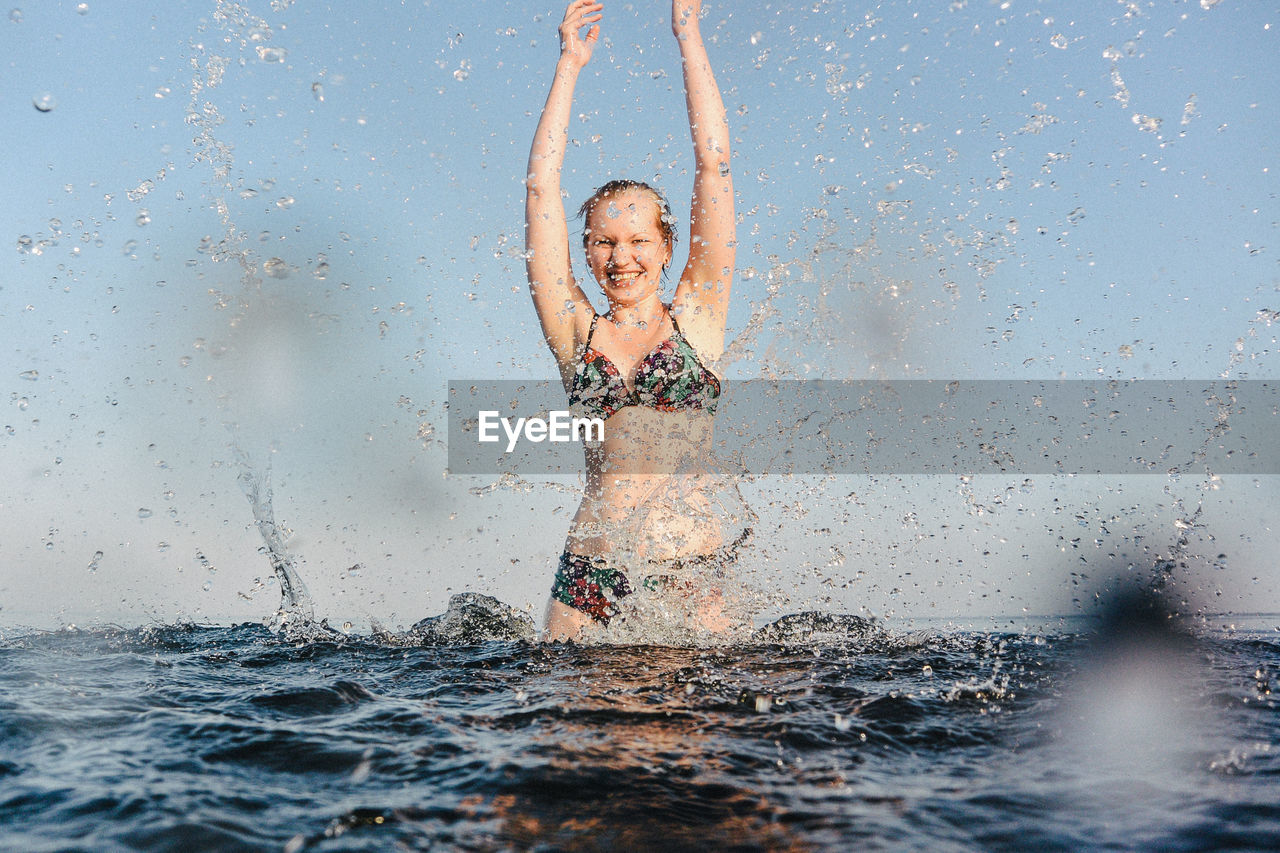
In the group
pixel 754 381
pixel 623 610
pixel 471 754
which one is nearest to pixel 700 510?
pixel 623 610

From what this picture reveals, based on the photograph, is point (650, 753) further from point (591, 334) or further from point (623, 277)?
point (623, 277)

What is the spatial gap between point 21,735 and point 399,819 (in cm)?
145

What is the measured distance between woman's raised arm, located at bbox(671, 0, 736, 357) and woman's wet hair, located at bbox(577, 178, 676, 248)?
0.50 feet

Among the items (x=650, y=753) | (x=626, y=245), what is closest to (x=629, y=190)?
(x=626, y=245)

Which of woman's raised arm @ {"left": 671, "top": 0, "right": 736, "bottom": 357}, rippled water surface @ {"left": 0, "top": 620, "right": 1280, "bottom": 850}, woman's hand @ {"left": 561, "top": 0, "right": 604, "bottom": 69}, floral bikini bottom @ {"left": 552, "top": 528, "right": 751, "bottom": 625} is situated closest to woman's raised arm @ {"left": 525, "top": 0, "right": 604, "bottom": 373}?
woman's hand @ {"left": 561, "top": 0, "right": 604, "bottom": 69}

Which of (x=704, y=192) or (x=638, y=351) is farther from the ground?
(x=704, y=192)

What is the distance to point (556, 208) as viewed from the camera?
4.48 m

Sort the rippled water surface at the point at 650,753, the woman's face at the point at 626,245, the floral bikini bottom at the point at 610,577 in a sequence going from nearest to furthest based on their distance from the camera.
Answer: the rippled water surface at the point at 650,753 < the floral bikini bottom at the point at 610,577 < the woman's face at the point at 626,245

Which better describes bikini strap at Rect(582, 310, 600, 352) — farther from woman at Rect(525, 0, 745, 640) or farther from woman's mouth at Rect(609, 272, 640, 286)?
woman's mouth at Rect(609, 272, 640, 286)

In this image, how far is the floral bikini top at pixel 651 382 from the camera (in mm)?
4285

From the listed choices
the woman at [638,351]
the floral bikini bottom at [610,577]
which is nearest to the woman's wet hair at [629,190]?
the woman at [638,351]

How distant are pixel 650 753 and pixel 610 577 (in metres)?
2.04

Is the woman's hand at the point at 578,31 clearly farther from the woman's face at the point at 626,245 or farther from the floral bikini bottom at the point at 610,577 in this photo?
the floral bikini bottom at the point at 610,577

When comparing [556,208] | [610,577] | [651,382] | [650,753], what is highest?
[556,208]
